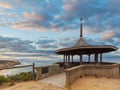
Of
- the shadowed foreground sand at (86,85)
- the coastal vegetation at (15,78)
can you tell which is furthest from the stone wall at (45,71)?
the shadowed foreground sand at (86,85)

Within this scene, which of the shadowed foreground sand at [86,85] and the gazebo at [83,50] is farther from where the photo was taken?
the gazebo at [83,50]

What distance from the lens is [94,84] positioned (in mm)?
13617

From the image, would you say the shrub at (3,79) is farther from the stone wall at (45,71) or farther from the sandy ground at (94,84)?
the sandy ground at (94,84)

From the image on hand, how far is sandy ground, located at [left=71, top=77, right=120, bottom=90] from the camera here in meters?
13.0

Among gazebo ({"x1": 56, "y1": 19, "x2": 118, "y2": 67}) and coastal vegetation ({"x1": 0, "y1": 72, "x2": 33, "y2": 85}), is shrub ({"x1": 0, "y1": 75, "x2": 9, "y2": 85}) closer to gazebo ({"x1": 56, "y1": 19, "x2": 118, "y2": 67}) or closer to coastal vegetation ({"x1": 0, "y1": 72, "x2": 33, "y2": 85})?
coastal vegetation ({"x1": 0, "y1": 72, "x2": 33, "y2": 85})

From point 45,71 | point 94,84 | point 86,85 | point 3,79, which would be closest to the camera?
point 86,85

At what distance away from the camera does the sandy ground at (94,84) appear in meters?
13.0

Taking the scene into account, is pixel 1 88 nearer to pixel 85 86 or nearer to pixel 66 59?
pixel 85 86

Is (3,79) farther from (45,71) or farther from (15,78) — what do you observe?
(45,71)

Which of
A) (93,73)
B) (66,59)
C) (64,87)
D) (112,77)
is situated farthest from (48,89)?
(66,59)

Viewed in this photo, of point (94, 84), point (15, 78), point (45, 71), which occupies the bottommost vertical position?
point (15, 78)

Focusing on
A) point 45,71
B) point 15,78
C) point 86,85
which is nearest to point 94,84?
point 86,85

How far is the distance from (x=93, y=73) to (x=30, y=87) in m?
5.25

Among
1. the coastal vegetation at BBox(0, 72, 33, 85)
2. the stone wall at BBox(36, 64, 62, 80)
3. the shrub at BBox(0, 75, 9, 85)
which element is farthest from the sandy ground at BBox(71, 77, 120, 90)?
the shrub at BBox(0, 75, 9, 85)
